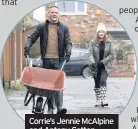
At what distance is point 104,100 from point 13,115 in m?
0.87

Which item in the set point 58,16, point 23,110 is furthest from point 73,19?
point 23,110

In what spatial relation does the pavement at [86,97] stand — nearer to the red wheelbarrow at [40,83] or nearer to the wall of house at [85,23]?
the red wheelbarrow at [40,83]

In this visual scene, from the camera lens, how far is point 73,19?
5426 millimetres

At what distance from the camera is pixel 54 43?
5.50 metres

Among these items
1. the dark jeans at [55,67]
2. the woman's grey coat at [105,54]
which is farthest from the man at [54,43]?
the woman's grey coat at [105,54]

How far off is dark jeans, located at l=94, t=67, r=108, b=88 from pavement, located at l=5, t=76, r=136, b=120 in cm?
4

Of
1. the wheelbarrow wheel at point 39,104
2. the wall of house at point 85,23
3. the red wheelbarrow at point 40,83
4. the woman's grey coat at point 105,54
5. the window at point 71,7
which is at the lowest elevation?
the wheelbarrow wheel at point 39,104

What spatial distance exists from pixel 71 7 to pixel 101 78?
723 millimetres

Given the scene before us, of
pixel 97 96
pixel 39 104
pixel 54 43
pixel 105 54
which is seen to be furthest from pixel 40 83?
pixel 105 54

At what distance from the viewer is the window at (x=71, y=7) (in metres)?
5.41

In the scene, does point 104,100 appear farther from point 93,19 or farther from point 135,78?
point 93,19

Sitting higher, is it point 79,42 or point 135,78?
point 79,42

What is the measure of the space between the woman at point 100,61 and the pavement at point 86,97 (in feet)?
0.16

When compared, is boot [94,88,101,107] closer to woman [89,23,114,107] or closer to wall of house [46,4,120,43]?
woman [89,23,114,107]
